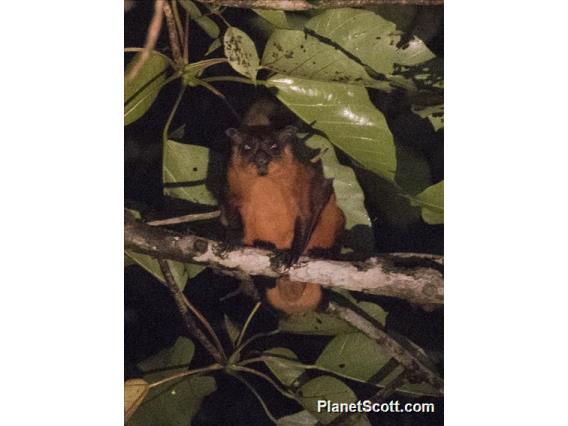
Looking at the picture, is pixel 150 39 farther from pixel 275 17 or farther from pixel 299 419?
pixel 299 419

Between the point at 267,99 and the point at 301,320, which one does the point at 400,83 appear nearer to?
the point at 267,99

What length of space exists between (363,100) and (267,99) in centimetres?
44

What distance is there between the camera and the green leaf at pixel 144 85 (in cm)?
379

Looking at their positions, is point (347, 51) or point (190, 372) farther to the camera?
point (190, 372)

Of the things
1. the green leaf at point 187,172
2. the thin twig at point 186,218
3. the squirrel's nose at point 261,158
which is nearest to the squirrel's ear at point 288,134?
the squirrel's nose at point 261,158

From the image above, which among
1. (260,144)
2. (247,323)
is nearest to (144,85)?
(260,144)

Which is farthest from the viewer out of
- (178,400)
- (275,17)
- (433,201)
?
(178,400)

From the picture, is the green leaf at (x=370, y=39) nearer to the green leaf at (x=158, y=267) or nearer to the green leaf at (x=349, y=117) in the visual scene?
the green leaf at (x=349, y=117)

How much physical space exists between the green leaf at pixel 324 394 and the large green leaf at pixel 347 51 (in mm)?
1371

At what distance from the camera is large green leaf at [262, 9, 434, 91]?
375cm

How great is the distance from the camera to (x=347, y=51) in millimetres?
3793

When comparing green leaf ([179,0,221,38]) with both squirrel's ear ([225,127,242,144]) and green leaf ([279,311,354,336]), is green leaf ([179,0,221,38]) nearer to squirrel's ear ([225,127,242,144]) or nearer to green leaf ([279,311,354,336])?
squirrel's ear ([225,127,242,144])

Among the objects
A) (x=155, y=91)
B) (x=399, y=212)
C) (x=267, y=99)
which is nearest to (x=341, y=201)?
(x=399, y=212)

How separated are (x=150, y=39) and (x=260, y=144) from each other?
68 centimetres
